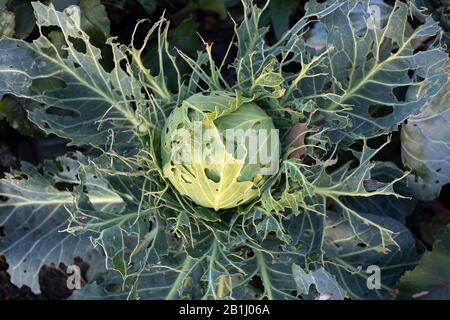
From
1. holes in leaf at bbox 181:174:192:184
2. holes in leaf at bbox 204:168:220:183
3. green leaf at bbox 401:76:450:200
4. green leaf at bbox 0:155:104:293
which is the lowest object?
green leaf at bbox 0:155:104:293

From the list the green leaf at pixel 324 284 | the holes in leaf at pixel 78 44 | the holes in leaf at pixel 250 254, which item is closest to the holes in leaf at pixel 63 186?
the holes in leaf at pixel 78 44

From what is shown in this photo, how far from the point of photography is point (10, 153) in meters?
1.43

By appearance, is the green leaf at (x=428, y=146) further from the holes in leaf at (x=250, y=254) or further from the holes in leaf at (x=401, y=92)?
the holes in leaf at (x=250, y=254)

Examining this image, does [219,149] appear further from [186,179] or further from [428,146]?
[428,146]

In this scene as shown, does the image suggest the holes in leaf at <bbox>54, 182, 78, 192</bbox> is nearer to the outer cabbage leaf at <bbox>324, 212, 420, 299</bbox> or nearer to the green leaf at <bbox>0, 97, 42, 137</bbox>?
the green leaf at <bbox>0, 97, 42, 137</bbox>

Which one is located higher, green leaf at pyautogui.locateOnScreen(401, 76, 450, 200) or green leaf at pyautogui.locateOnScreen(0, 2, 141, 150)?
green leaf at pyautogui.locateOnScreen(0, 2, 141, 150)

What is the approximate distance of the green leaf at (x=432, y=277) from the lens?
3.84ft

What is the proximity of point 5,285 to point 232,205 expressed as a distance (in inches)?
31.5

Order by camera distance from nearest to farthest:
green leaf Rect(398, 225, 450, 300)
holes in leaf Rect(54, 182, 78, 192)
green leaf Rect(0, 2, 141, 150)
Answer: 1. green leaf Rect(0, 2, 141, 150)
2. green leaf Rect(398, 225, 450, 300)
3. holes in leaf Rect(54, 182, 78, 192)

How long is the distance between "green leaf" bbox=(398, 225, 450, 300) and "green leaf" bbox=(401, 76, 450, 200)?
0.11 meters

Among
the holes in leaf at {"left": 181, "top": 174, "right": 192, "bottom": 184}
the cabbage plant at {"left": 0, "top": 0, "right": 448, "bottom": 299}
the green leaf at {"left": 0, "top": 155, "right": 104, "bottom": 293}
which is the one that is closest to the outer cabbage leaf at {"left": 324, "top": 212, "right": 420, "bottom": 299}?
the cabbage plant at {"left": 0, "top": 0, "right": 448, "bottom": 299}

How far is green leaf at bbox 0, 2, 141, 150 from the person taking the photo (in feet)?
3.49
